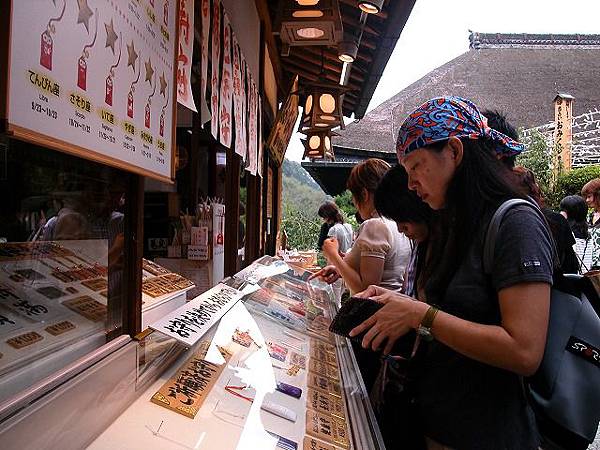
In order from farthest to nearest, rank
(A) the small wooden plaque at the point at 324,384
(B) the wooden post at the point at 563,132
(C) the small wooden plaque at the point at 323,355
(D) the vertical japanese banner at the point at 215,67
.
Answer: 1. (B) the wooden post at the point at 563,132
2. (D) the vertical japanese banner at the point at 215,67
3. (C) the small wooden plaque at the point at 323,355
4. (A) the small wooden plaque at the point at 324,384

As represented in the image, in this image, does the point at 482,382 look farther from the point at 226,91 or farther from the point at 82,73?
the point at 226,91

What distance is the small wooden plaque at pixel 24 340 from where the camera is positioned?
1.14 meters

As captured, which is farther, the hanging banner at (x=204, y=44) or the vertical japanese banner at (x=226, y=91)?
the vertical japanese banner at (x=226, y=91)

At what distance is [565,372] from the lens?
4.68 feet

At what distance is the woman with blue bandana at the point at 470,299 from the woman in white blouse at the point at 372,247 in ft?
3.92

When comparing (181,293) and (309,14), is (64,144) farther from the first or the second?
(309,14)

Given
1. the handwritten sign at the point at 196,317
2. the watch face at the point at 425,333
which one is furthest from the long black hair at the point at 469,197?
the handwritten sign at the point at 196,317

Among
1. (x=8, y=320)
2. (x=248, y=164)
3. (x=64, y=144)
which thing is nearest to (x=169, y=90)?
(x=64, y=144)

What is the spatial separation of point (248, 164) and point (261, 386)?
2.95 meters

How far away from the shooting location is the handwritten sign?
1500mm

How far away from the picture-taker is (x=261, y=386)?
1.62m

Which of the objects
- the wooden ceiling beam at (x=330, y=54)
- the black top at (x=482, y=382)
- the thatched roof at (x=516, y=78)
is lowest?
the black top at (x=482, y=382)

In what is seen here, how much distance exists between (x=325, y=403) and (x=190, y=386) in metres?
0.55

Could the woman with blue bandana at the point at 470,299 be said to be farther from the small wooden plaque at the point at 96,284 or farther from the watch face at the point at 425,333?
the small wooden plaque at the point at 96,284
